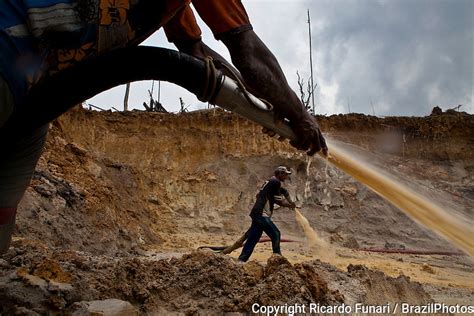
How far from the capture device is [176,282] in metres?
3.26

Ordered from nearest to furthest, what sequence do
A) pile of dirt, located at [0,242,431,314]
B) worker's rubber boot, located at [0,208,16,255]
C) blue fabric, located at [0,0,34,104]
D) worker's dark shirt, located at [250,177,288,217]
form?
blue fabric, located at [0,0,34,104] < worker's rubber boot, located at [0,208,16,255] < pile of dirt, located at [0,242,431,314] < worker's dark shirt, located at [250,177,288,217]

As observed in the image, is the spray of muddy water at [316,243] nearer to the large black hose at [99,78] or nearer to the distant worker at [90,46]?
the distant worker at [90,46]

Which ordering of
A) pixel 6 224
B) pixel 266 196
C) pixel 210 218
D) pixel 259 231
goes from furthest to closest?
pixel 210 218
pixel 266 196
pixel 259 231
pixel 6 224

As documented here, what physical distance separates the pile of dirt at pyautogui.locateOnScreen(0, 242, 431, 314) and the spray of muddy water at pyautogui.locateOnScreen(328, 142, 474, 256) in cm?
81

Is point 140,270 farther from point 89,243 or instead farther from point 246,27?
point 89,243

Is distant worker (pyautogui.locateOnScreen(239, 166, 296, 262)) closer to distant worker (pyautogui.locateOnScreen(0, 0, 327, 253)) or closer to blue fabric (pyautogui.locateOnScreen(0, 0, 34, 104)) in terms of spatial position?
distant worker (pyautogui.locateOnScreen(0, 0, 327, 253))

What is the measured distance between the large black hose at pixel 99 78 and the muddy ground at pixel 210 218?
3.22 ft

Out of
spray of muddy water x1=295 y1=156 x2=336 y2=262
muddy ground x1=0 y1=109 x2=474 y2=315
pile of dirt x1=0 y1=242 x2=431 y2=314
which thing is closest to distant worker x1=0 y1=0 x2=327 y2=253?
pile of dirt x1=0 y1=242 x2=431 y2=314

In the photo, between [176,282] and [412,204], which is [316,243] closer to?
[412,204]

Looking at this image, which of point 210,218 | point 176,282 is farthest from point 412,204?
point 210,218

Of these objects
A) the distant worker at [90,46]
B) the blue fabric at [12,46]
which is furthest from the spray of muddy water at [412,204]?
the blue fabric at [12,46]

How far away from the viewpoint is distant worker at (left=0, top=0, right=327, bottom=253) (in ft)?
5.19

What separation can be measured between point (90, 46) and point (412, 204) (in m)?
2.65

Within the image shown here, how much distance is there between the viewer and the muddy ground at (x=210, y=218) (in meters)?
3.08
